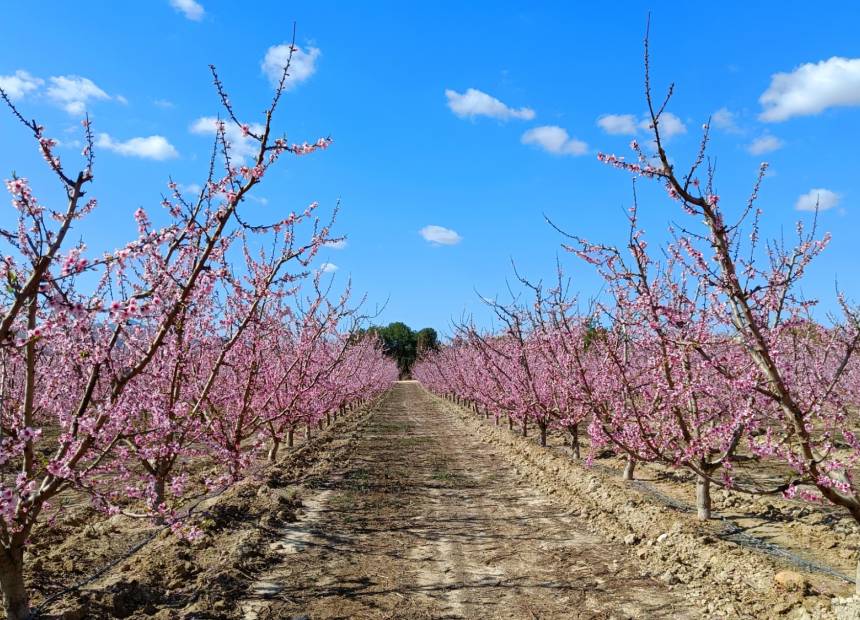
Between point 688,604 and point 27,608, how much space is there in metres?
5.44

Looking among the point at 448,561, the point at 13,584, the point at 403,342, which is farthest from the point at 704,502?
the point at 403,342

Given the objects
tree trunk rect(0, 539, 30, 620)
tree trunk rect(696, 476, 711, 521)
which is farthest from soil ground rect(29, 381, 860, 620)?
tree trunk rect(0, 539, 30, 620)

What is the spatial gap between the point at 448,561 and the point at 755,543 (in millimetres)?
3544

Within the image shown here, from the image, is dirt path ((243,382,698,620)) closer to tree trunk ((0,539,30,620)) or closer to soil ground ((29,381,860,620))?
soil ground ((29,381,860,620))

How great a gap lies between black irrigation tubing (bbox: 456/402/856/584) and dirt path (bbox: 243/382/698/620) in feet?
4.44

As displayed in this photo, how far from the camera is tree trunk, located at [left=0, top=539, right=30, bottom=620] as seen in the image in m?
4.29

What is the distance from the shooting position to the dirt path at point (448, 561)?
5391 mm

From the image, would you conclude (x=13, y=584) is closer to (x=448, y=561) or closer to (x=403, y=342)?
(x=448, y=561)

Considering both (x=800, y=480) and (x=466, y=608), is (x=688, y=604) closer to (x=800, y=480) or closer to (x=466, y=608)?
(x=800, y=480)

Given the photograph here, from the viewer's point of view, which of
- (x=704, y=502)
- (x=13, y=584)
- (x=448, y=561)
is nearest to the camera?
(x=13, y=584)

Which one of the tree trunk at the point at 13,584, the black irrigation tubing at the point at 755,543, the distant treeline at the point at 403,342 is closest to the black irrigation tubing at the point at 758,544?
the black irrigation tubing at the point at 755,543

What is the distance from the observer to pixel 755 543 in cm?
685

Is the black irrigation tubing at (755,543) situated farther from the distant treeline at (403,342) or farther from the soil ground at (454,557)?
the distant treeline at (403,342)

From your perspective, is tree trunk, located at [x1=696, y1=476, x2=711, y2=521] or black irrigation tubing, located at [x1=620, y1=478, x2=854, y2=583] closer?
black irrigation tubing, located at [x1=620, y1=478, x2=854, y2=583]
